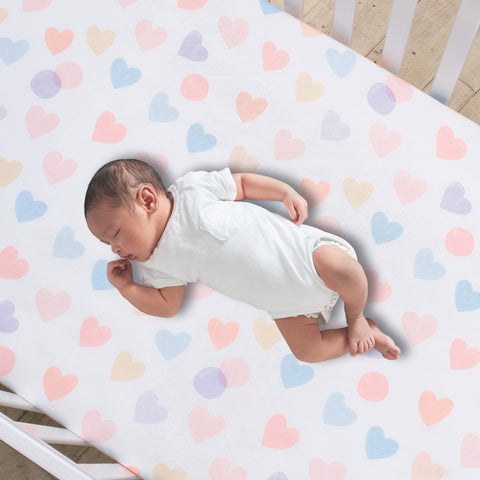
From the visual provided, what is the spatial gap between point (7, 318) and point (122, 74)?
53 centimetres

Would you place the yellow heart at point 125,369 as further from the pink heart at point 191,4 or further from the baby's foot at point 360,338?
the pink heart at point 191,4

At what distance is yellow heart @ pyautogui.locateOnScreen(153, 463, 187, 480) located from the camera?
3.25 feet

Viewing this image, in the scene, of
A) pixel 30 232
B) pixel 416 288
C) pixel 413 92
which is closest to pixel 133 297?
pixel 30 232

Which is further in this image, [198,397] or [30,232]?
[30,232]

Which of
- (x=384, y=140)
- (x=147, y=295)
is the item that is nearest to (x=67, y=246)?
(x=147, y=295)

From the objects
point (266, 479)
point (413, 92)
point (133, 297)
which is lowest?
point (266, 479)

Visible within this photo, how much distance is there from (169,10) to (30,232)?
0.52 m

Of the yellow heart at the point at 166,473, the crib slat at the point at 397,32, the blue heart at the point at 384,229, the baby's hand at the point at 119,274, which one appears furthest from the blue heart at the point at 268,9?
the yellow heart at the point at 166,473

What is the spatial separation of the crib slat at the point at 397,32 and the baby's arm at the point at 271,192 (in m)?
0.31

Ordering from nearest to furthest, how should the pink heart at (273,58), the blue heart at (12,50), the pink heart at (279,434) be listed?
the pink heart at (279,434)
the pink heart at (273,58)
the blue heart at (12,50)

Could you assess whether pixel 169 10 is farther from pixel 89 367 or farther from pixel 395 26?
pixel 89 367

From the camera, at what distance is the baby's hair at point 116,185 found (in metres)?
0.90

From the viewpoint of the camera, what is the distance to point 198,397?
3.29ft

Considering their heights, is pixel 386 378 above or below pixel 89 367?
above
